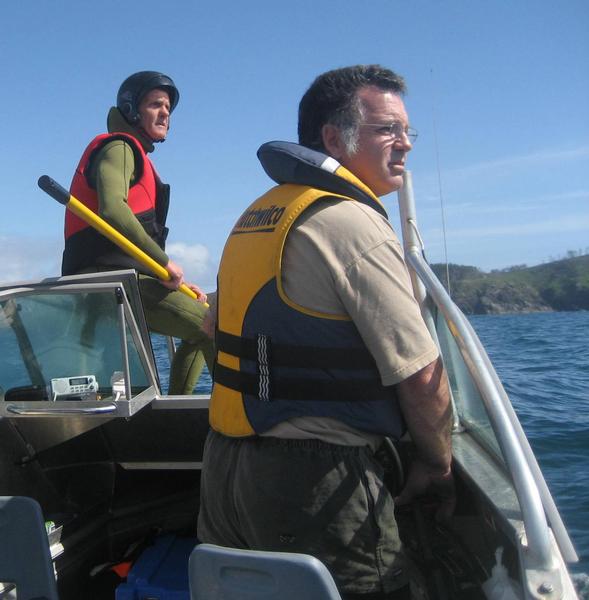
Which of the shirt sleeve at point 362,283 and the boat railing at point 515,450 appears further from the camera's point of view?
the shirt sleeve at point 362,283

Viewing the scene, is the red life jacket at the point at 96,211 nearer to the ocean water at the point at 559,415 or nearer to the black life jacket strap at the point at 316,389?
the ocean water at the point at 559,415

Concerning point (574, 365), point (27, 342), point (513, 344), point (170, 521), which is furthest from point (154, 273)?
point (513, 344)

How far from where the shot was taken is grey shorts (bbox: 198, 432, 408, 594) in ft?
6.29

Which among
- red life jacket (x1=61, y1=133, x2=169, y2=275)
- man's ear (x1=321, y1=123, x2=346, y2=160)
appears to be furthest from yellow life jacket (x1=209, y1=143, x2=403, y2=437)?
red life jacket (x1=61, y1=133, x2=169, y2=275)

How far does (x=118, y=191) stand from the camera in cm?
352

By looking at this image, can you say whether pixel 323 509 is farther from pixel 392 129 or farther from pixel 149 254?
pixel 149 254

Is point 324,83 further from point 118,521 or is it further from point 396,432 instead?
point 118,521

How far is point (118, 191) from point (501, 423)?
91.6 inches

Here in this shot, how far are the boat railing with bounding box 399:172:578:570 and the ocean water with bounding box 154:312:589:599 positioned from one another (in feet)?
6.70

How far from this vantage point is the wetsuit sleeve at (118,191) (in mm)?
3473

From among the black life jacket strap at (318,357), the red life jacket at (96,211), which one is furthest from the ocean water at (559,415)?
the black life jacket strap at (318,357)

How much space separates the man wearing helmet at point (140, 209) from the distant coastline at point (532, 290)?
62608 mm

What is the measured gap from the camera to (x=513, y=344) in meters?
18.6

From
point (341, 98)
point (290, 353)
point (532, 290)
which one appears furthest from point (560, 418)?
point (532, 290)
